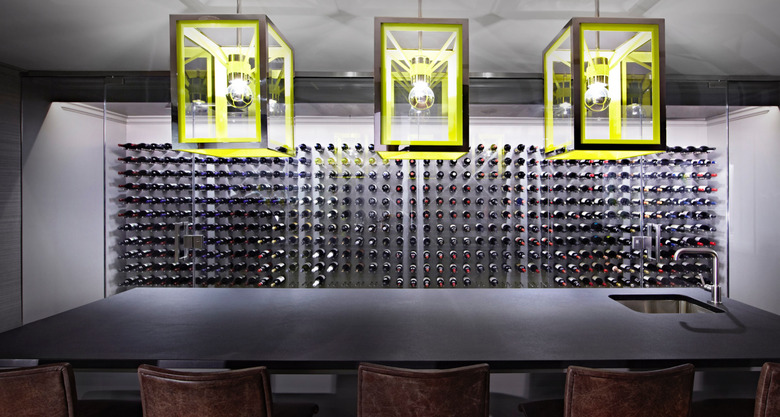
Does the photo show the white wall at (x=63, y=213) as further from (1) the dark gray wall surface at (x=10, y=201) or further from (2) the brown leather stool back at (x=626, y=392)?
(2) the brown leather stool back at (x=626, y=392)

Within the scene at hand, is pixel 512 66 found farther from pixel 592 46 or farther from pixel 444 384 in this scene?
pixel 444 384

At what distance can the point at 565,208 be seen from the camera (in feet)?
13.0

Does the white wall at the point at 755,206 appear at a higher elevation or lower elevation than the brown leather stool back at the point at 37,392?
higher

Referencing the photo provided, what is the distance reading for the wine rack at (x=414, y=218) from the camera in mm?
3898

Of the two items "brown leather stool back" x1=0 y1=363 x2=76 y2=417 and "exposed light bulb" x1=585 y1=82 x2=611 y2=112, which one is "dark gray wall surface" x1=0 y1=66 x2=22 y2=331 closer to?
"brown leather stool back" x1=0 y1=363 x2=76 y2=417

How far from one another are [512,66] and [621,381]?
2958mm

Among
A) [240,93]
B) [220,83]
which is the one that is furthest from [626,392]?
[220,83]

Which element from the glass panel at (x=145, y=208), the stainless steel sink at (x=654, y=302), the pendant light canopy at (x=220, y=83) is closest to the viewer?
the pendant light canopy at (x=220, y=83)

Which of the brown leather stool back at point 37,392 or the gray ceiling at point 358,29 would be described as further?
the gray ceiling at point 358,29

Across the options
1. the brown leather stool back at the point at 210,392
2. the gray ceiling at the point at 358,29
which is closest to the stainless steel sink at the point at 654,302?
the gray ceiling at the point at 358,29

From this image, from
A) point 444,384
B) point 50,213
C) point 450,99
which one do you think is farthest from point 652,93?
point 50,213

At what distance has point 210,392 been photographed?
1.12 meters

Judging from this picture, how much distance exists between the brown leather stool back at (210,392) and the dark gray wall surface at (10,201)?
3559 millimetres

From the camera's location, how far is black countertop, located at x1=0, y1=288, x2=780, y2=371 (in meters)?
1.32
